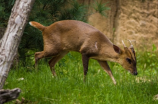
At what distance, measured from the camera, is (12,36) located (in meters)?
4.44

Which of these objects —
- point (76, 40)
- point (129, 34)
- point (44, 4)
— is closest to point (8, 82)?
point (76, 40)

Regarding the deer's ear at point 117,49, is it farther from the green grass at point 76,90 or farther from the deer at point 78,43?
the green grass at point 76,90

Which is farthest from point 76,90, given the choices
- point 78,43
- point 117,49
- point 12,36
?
point 117,49

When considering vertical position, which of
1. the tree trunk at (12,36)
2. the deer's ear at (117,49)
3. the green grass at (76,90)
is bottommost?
the green grass at (76,90)

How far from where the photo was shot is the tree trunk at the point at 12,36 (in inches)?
167

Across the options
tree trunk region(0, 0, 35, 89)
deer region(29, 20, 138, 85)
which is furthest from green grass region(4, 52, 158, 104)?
deer region(29, 20, 138, 85)

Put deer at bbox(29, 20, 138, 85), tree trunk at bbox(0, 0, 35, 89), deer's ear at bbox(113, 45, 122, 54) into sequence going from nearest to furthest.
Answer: tree trunk at bbox(0, 0, 35, 89) → deer at bbox(29, 20, 138, 85) → deer's ear at bbox(113, 45, 122, 54)

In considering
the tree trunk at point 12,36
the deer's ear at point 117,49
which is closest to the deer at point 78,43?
the deer's ear at point 117,49

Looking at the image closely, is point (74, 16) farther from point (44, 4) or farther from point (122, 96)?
point (122, 96)

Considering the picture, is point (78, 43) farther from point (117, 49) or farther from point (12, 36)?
point (12, 36)

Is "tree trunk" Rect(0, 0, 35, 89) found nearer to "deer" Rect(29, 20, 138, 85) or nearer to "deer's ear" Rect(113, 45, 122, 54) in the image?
"deer" Rect(29, 20, 138, 85)

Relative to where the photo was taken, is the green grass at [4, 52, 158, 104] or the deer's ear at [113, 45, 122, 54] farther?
the deer's ear at [113, 45, 122, 54]

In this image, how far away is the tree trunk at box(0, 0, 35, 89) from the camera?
13.9 ft

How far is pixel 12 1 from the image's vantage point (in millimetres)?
6645
